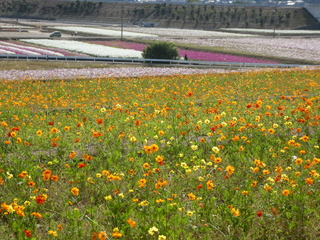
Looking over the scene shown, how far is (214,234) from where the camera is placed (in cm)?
585

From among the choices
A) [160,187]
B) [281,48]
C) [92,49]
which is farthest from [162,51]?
[160,187]

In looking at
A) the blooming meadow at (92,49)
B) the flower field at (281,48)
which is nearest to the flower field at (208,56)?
the blooming meadow at (92,49)

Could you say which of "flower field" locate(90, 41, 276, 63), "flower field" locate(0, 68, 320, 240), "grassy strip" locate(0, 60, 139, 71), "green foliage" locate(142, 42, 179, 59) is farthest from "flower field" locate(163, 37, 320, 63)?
"flower field" locate(0, 68, 320, 240)

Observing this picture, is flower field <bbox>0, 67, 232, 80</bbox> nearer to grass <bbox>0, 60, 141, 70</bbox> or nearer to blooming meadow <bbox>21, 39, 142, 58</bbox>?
grass <bbox>0, 60, 141, 70</bbox>

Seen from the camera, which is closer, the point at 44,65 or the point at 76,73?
the point at 76,73

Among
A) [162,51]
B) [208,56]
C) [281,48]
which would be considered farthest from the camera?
[281,48]

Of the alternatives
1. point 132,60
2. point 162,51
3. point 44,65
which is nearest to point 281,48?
point 162,51

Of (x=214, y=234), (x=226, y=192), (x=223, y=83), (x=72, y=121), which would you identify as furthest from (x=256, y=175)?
(x=223, y=83)

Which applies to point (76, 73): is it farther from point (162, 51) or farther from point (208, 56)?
point (208, 56)

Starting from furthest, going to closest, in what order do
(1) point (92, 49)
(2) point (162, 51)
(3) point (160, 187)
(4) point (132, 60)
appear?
1. (1) point (92, 49)
2. (2) point (162, 51)
3. (4) point (132, 60)
4. (3) point (160, 187)

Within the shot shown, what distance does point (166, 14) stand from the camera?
364 ft

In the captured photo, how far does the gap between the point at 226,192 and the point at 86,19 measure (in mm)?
111280

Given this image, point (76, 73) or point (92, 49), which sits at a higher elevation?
point (76, 73)

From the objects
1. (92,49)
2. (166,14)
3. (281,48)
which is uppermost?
(166,14)
